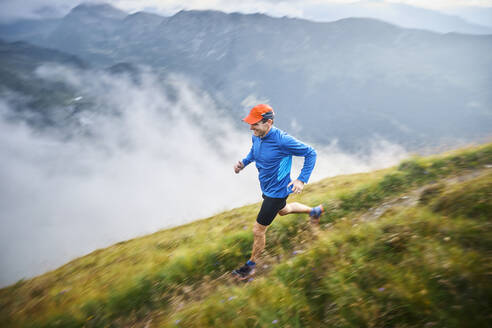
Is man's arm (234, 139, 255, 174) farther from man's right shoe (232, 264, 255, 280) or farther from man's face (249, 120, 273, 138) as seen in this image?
man's right shoe (232, 264, 255, 280)

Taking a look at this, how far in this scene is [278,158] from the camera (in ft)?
15.0

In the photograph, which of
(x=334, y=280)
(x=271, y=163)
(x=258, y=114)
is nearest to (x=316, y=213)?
(x=271, y=163)

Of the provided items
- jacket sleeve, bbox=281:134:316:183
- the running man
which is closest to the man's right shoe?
the running man

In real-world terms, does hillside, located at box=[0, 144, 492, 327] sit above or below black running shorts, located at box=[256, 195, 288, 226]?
below

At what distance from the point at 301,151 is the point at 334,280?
2034 mm

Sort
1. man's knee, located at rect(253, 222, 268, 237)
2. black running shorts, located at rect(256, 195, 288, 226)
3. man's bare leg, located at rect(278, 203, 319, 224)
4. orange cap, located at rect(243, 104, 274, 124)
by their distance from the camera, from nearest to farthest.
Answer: orange cap, located at rect(243, 104, 274, 124) < black running shorts, located at rect(256, 195, 288, 226) < man's knee, located at rect(253, 222, 268, 237) < man's bare leg, located at rect(278, 203, 319, 224)

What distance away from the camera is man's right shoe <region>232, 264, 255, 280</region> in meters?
4.96

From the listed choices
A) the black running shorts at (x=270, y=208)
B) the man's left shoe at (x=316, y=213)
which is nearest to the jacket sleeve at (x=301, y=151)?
the black running shorts at (x=270, y=208)

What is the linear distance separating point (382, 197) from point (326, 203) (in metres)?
1.41

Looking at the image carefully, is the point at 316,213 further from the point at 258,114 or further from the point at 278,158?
the point at 258,114

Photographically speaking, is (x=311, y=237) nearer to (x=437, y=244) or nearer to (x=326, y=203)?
(x=326, y=203)

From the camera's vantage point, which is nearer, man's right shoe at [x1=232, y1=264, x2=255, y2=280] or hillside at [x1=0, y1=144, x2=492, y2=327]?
hillside at [x1=0, y1=144, x2=492, y2=327]

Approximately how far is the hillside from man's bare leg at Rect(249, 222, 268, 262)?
291 millimetres

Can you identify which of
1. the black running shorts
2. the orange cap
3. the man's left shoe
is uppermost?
the orange cap
